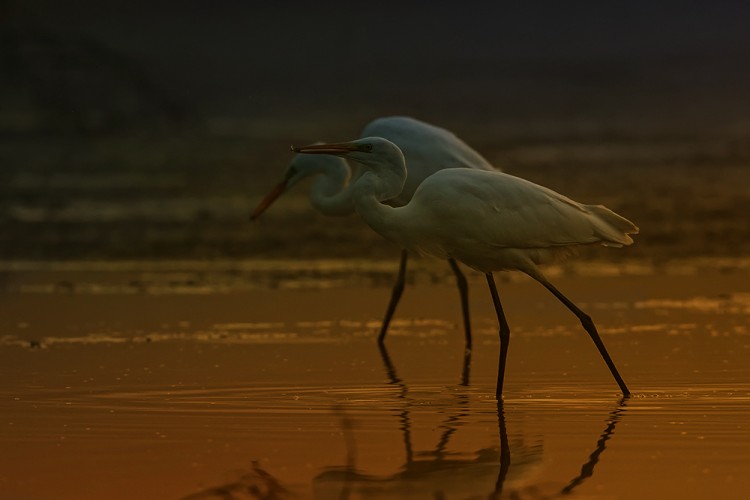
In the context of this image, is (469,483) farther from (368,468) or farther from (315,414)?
(315,414)

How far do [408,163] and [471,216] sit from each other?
281 centimetres

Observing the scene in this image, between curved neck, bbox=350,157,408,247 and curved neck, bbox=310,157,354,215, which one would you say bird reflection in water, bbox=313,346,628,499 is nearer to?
curved neck, bbox=350,157,408,247

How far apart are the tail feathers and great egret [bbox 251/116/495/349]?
1944 millimetres

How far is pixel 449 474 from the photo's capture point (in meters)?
6.94

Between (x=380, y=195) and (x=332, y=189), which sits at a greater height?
(x=380, y=195)

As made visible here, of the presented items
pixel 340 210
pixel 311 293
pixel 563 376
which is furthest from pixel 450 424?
pixel 311 293

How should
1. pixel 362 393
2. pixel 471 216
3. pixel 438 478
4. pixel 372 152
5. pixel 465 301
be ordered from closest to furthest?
pixel 438 478 → pixel 362 393 → pixel 471 216 → pixel 372 152 → pixel 465 301

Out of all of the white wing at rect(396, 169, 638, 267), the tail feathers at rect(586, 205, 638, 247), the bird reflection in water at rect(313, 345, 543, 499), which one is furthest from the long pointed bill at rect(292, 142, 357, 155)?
the bird reflection in water at rect(313, 345, 543, 499)

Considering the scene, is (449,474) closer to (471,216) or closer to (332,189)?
(471,216)

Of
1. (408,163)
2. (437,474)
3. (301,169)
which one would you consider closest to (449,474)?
(437,474)

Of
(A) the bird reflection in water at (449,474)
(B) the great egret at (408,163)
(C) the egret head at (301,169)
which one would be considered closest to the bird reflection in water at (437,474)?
(A) the bird reflection in water at (449,474)

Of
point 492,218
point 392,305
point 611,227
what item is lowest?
point 392,305

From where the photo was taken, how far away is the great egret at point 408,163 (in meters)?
12.1

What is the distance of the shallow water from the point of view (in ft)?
22.6
